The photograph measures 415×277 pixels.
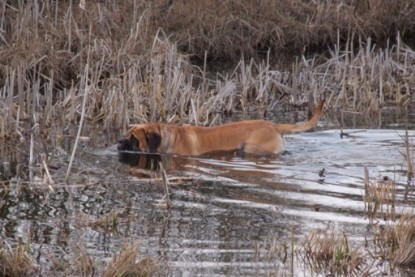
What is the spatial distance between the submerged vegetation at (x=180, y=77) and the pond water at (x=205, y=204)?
13 centimetres

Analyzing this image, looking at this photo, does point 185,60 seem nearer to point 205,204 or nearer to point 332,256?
point 205,204

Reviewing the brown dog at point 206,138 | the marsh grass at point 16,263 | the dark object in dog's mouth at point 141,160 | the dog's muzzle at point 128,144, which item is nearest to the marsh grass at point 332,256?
the marsh grass at point 16,263

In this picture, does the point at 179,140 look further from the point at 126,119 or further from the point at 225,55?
the point at 225,55

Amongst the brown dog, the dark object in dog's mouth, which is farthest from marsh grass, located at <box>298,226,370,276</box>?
the brown dog

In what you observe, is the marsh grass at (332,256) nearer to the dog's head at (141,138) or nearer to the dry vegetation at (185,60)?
the dry vegetation at (185,60)

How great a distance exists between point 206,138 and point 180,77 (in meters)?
2.19

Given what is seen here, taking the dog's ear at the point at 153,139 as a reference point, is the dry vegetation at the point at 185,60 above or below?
above

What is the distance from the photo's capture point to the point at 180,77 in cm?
1223

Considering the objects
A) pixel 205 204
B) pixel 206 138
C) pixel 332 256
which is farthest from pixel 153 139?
pixel 332 256

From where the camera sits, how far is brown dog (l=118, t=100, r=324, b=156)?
10125 mm

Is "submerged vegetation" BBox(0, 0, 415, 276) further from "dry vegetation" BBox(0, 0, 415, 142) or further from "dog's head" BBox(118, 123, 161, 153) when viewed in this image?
"dog's head" BBox(118, 123, 161, 153)

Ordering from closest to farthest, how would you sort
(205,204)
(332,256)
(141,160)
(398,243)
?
(332,256), (398,243), (205,204), (141,160)

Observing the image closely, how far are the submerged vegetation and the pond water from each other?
13 centimetres

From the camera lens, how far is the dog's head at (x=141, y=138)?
10078 millimetres
